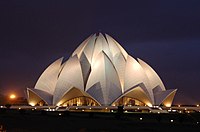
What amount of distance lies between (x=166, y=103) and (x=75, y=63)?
13.6 meters

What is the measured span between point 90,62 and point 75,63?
231cm

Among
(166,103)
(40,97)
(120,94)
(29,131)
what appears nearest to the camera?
(29,131)

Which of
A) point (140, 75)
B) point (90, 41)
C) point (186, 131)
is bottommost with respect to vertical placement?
point (186, 131)

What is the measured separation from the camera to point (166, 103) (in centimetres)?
4538

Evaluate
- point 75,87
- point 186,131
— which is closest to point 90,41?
point 75,87

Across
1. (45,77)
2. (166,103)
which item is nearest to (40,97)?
(45,77)

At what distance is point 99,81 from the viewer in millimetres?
39500

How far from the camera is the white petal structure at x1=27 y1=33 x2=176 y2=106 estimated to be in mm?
39562

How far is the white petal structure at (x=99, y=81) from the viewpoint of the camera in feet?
130

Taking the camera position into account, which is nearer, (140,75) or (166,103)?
(140,75)

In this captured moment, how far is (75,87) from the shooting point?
40.2 m

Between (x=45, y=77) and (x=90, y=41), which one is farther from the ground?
(x=90, y=41)

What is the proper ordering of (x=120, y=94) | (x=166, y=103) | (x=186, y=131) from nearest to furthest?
(x=186, y=131) < (x=120, y=94) < (x=166, y=103)

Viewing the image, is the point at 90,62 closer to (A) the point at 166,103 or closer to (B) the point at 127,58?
(B) the point at 127,58
